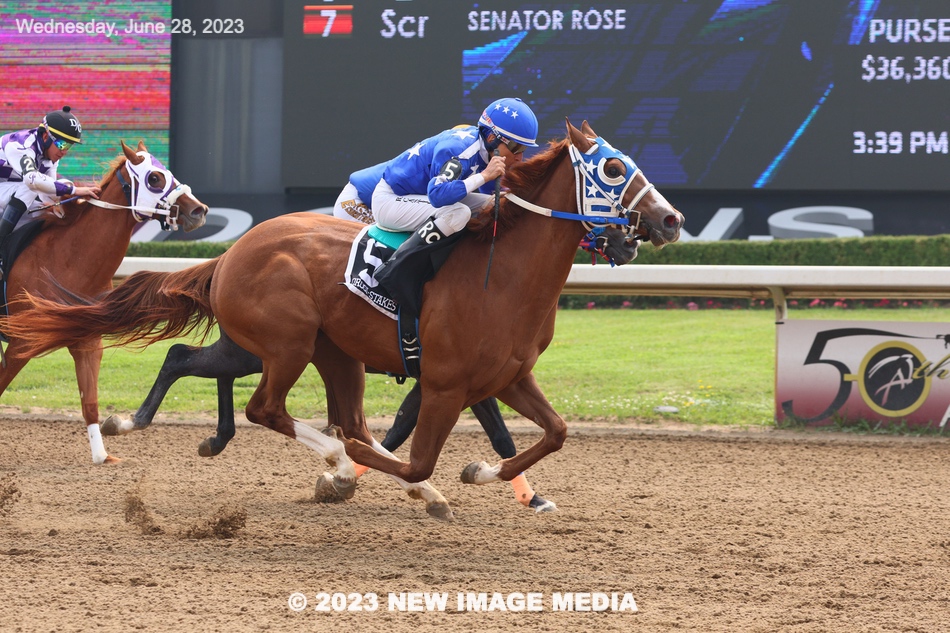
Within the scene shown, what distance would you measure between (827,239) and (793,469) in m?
6.30

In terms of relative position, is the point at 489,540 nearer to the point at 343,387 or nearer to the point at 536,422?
the point at 536,422

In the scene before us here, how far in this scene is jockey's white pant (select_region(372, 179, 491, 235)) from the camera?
409 centimetres

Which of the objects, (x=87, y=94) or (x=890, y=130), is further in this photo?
(x=87, y=94)

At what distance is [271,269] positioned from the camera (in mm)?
4516

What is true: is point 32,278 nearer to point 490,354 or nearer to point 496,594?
point 490,354

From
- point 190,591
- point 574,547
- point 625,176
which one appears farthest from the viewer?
point 574,547

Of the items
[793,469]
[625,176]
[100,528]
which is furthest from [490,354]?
[793,469]

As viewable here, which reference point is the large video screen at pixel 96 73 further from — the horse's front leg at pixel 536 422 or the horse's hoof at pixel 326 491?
the horse's front leg at pixel 536 422

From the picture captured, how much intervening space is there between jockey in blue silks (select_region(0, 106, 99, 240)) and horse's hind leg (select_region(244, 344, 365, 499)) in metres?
2.02

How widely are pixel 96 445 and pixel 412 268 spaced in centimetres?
268

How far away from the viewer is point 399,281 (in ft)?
13.7

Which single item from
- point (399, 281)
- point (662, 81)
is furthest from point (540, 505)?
point (662, 81)

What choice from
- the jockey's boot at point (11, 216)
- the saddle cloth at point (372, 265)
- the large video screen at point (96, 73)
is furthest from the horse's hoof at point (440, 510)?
the large video screen at point (96, 73)

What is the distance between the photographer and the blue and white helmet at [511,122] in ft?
13.7
